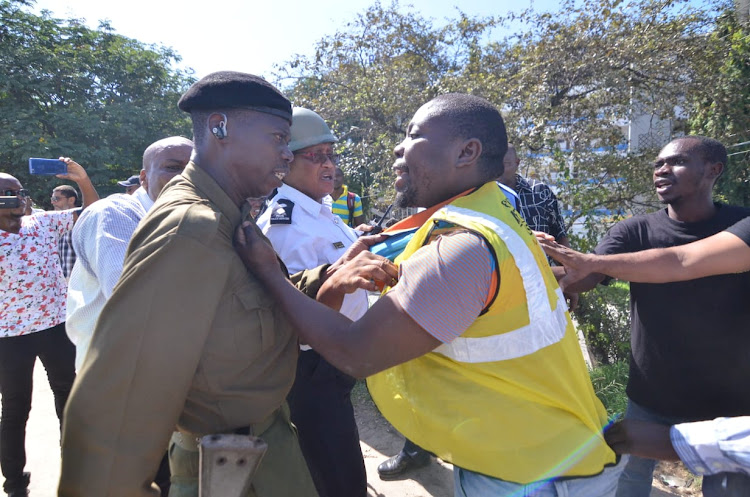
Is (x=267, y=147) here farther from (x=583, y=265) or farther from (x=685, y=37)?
(x=685, y=37)

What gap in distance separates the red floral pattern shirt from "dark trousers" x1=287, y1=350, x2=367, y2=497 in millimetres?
2192

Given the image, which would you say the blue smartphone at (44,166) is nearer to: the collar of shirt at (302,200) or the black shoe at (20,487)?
the collar of shirt at (302,200)

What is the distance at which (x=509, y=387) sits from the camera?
141 centimetres

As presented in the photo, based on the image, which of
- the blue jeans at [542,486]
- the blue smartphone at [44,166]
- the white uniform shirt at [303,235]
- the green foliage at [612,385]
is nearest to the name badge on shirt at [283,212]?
the white uniform shirt at [303,235]

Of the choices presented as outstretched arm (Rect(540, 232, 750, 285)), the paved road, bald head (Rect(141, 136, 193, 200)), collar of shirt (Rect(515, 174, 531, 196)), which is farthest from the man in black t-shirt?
bald head (Rect(141, 136, 193, 200))

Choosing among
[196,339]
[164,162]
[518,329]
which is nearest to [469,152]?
[518,329]

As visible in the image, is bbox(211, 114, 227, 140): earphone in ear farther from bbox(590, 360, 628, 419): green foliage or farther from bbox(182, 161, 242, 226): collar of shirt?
bbox(590, 360, 628, 419): green foliage

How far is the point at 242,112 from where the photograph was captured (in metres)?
1.56

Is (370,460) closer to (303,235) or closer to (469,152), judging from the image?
(303,235)

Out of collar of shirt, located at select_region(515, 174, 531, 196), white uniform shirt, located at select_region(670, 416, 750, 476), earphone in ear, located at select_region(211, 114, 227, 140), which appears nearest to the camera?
white uniform shirt, located at select_region(670, 416, 750, 476)

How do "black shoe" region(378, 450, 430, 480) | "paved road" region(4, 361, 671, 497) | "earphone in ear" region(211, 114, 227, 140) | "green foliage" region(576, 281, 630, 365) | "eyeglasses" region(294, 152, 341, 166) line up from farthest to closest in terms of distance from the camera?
"green foliage" region(576, 281, 630, 365) < "black shoe" region(378, 450, 430, 480) < "paved road" region(4, 361, 671, 497) < "eyeglasses" region(294, 152, 341, 166) < "earphone in ear" region(211, 114, 227, 140)

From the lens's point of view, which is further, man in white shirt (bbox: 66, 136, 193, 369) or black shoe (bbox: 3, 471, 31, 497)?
black shoe (bbox: 3, 471, 31, 497)

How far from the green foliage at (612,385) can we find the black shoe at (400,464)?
1681mm

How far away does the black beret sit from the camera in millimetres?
1526
